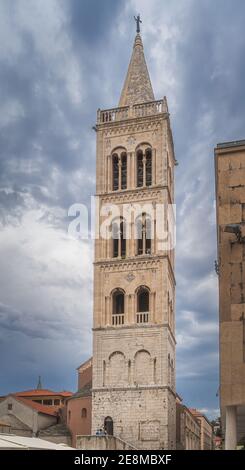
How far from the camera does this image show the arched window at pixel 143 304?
4984cm

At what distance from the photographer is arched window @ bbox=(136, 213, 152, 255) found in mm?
51719

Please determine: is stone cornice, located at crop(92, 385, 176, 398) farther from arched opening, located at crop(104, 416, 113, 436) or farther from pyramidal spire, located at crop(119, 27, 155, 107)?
pyramidal spire, located at crop(119, 27, 155, 107)

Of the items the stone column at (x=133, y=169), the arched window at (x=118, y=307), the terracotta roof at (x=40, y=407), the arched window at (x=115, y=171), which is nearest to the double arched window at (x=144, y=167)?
the stone column at (x=133, y=169)

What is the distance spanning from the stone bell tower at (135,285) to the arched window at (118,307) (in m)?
0.08

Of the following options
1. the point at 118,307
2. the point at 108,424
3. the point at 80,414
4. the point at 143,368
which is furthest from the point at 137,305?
the point at 80,414

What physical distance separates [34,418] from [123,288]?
1537cm

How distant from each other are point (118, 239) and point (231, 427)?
85.9 ft

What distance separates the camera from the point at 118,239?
5256cm

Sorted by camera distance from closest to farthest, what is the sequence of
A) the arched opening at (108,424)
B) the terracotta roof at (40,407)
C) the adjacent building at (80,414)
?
1. the arched opening at (108,424)
2. the adjacent building at (80,414)
3. the terracotta roof at (40,407)

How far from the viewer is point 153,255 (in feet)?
166

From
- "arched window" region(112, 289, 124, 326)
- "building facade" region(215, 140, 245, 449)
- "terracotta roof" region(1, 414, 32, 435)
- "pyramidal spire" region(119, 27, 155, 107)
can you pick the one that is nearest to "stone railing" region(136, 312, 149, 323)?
"arched window" region(112, 289, 124, 326)

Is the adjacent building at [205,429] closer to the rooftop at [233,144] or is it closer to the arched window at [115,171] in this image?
the arched window at [115,171]
